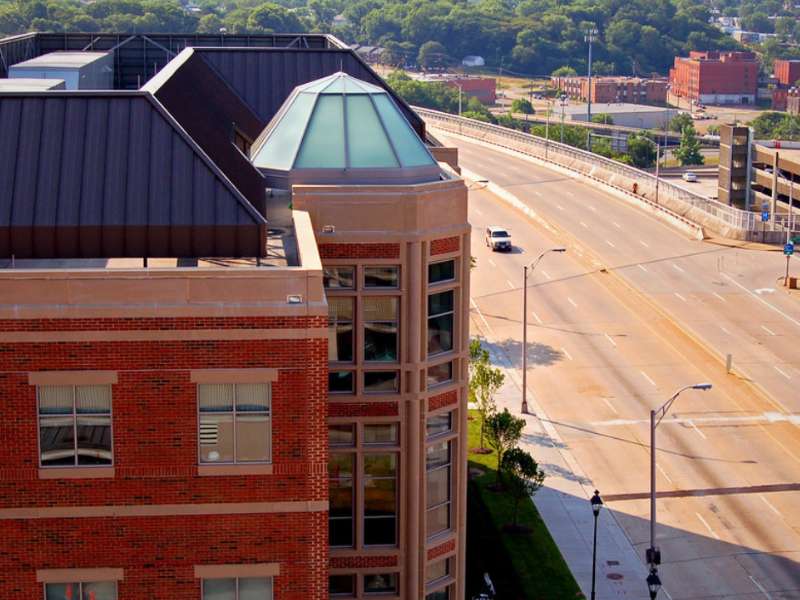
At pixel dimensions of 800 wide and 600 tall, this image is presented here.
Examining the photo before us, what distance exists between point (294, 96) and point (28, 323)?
44.3 ft

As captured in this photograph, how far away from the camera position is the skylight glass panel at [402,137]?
33688 mm

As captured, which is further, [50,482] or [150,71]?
[150,71]

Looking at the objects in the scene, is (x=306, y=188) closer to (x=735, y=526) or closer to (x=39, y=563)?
(x=39, y=563)

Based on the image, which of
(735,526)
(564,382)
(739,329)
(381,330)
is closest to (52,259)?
(381,330)

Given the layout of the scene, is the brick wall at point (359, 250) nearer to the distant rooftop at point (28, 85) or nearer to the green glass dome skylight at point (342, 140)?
the green glass dome skylight at point (342, 140)

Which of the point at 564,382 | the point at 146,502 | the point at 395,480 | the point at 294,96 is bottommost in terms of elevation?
the point at 564,382

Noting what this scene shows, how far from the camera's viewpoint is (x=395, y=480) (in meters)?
33.0

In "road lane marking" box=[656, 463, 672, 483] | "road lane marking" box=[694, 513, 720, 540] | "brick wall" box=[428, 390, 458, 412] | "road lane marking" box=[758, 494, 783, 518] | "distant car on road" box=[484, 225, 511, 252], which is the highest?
"brick wall" box=[428, 390, 458, 412]

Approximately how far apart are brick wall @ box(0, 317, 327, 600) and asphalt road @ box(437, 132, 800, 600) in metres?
28.0

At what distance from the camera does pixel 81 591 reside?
79.2ft

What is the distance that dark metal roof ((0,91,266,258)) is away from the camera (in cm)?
2730

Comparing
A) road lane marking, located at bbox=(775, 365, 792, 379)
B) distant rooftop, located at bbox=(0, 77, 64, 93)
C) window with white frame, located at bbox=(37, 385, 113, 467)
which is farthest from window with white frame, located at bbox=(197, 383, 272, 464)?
road lane marking, located at bbox=(775, 365, 792, 379)

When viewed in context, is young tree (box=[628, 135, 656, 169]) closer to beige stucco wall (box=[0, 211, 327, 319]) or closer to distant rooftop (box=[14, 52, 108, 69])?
distant rooftop (box=[14, 52, 108, 69])

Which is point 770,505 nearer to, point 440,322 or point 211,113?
point 440,322
